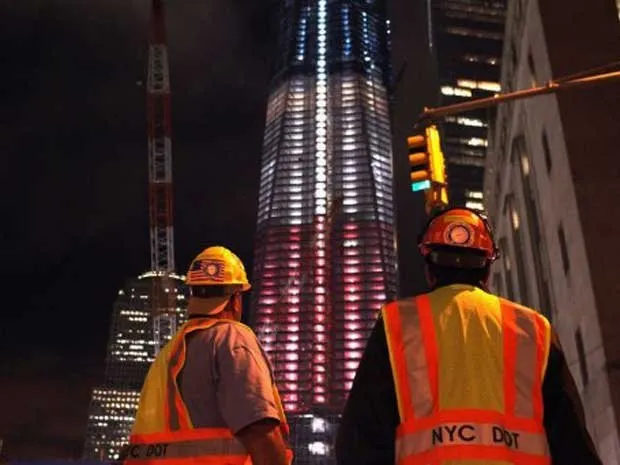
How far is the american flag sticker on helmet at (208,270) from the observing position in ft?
14.8

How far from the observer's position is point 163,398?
4035 millimetres

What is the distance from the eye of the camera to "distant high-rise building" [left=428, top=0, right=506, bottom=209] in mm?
121562

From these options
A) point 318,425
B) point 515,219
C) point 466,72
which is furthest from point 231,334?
point 318,425

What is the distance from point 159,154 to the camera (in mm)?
104375

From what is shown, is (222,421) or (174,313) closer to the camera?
(222,421)

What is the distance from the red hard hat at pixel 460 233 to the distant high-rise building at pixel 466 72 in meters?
117

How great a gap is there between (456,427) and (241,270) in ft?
7.13

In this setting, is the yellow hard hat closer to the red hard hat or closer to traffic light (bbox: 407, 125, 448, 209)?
the red hard hat

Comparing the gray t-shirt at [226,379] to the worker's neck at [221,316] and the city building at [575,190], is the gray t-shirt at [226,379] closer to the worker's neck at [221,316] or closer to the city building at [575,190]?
the worker's neck at [221,316]

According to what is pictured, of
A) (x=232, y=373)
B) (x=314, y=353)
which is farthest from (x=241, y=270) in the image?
(x=314, y=353)

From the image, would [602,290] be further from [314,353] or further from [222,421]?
[314,353]

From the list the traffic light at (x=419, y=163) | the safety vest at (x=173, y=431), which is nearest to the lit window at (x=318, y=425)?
the traffic light at (x=419, y=163)

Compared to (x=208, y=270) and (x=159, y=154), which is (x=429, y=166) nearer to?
(x=208, y=270)

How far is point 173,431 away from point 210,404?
255 mm
